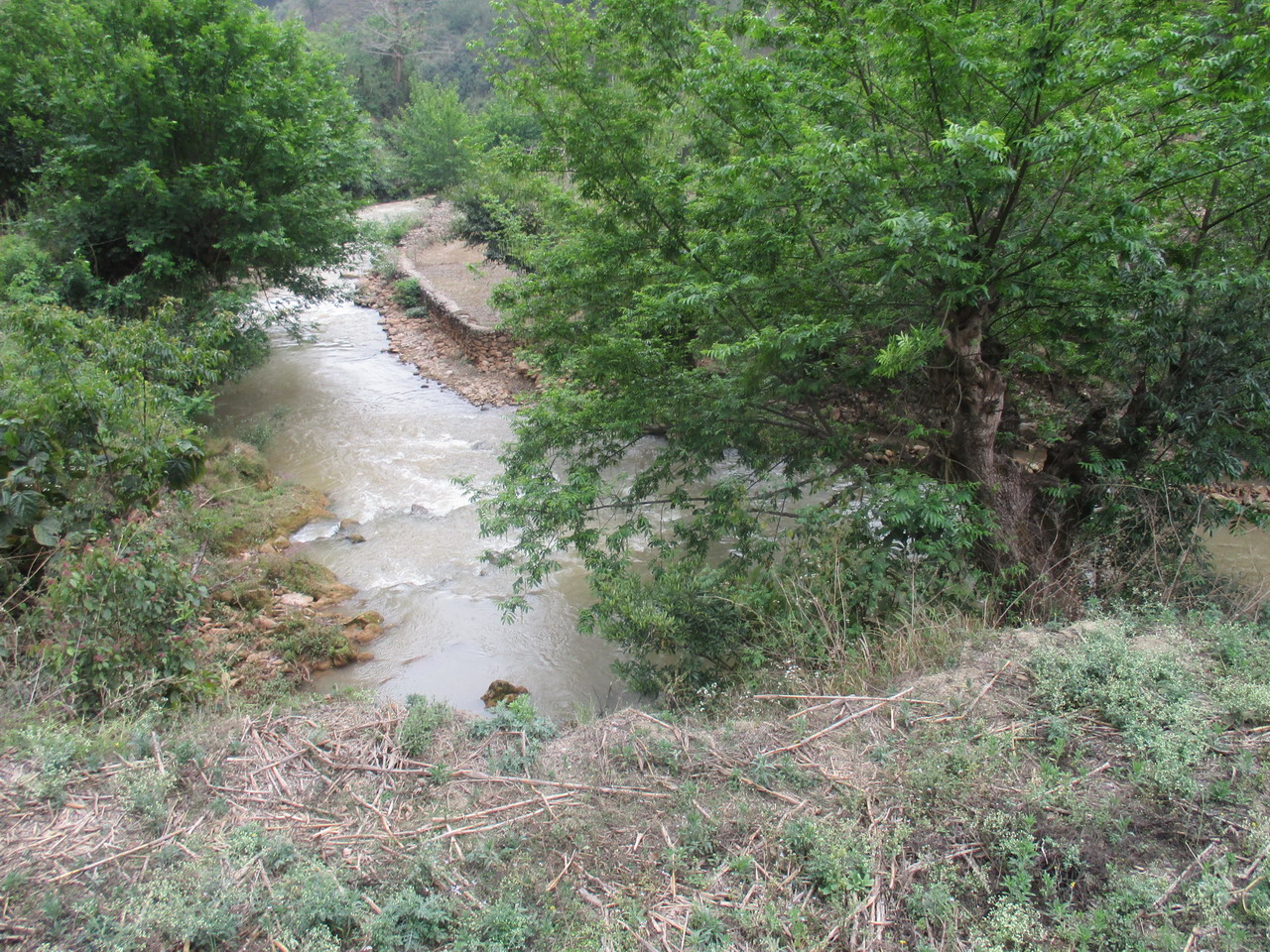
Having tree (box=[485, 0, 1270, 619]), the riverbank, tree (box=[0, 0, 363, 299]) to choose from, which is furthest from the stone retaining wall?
the riverbank

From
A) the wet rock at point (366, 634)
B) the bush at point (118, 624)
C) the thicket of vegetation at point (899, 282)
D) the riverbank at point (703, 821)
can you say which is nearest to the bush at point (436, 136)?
the thicket of vegetation at point (899, 282)

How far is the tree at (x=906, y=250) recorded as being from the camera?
446 centimetres

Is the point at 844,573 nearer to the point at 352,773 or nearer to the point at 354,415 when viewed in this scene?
the point at 352,773

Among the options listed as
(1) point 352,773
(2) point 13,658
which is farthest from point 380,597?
(1) point 352,773

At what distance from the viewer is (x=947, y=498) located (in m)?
5.20

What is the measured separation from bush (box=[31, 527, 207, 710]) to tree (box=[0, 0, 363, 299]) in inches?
290

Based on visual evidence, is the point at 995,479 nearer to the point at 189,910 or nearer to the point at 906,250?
the point at 906,250

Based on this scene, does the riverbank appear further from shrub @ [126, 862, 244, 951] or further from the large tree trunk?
the large tree trunk

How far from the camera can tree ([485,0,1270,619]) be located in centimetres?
446

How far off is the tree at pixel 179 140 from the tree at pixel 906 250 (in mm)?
5883

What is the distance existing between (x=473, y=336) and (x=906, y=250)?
1269 centimetres

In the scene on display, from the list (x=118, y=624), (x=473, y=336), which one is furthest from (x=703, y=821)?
(x=473, y=336)

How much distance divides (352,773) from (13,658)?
227 centimetres

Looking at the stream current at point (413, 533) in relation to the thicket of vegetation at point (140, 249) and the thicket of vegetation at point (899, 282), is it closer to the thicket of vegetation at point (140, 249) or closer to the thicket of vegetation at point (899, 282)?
the thicket of vegetation at point (899, 282)
